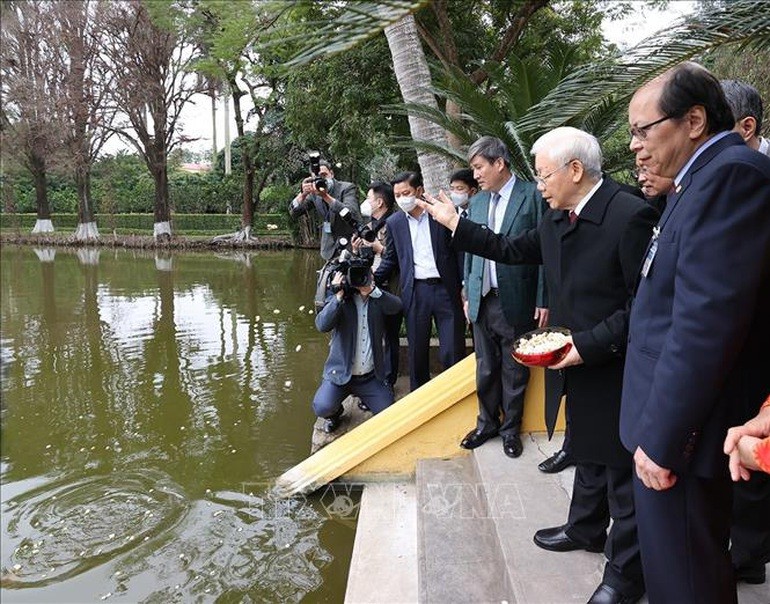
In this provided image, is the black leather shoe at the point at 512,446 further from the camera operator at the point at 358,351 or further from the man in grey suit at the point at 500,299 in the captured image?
the camera operator at the point at 358,351

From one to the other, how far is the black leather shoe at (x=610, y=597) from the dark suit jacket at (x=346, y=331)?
2268 mm

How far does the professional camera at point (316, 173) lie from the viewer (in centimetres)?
504

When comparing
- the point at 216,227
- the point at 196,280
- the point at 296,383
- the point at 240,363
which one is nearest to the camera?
the point at 296,383

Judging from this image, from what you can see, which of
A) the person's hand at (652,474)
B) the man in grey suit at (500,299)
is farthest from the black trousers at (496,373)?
the person's hand at (652,474)

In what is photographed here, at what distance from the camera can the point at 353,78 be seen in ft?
35.0

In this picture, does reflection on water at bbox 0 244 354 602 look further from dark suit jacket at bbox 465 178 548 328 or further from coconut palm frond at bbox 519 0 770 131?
coconut palm frond at bbox 519 0 770 131

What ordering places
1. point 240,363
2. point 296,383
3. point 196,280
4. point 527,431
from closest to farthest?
1. point 527,431
2. point 296,383
3. point 240,363
4. point 196,280

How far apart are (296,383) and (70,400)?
1.98 metres

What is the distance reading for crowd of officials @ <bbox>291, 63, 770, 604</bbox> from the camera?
1.37 metres

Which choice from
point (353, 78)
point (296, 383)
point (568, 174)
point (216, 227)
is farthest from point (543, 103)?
point (216, 227)

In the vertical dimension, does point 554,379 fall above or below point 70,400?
above

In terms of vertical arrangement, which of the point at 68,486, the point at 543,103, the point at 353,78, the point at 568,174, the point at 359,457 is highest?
the point at 353,78

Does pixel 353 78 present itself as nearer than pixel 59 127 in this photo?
Yes

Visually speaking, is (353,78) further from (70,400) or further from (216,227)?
(216,227)
